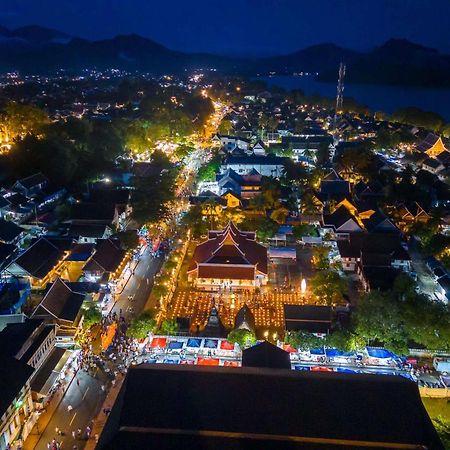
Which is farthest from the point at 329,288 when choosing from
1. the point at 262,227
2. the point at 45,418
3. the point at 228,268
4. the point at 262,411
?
the point at 45,418

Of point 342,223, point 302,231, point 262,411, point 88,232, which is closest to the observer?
point 262,411

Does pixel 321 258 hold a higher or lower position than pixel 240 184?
lower

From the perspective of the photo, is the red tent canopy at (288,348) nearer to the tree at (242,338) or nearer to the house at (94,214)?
the tree at (242,338)

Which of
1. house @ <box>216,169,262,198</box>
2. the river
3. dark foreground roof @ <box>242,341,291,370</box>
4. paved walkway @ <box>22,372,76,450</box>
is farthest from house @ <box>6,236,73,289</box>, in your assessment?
the river

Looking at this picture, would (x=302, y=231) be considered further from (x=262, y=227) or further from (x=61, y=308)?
(x=61, y=308)

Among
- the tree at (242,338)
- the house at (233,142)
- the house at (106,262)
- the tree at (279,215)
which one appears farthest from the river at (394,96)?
the tree at (242,338)

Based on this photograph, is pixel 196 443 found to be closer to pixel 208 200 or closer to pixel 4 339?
pixel 4 339

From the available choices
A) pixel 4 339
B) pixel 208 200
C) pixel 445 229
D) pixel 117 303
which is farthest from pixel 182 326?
pixel 445 229

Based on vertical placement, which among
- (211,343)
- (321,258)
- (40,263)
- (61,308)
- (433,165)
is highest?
(61,308)
